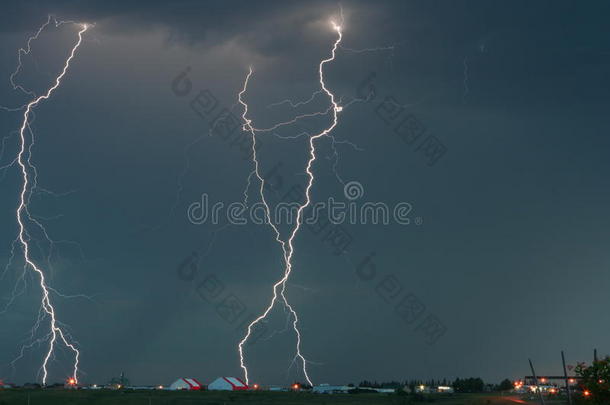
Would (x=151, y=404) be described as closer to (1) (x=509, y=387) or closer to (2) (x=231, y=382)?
(2) (x=231, y=382)

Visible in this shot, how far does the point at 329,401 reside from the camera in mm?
64125

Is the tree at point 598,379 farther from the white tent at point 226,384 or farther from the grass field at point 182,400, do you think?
the white tent at point 226,384

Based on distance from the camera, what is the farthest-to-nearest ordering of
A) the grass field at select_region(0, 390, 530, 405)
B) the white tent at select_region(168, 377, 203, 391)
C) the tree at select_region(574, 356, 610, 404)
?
the white tent at select_region(168, 377, 203, 391) < the grass field at select_region(0, 390, 530, 405) < the tree at select_region(574, 356, 610, 404)

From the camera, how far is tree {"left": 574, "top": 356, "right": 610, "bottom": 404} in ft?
132

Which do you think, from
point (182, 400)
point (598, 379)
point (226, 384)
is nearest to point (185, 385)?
point (226, 384)

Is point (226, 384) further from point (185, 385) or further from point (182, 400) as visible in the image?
point (182, 400)

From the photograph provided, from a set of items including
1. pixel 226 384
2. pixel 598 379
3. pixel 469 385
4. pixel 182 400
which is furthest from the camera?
pixel 469 385

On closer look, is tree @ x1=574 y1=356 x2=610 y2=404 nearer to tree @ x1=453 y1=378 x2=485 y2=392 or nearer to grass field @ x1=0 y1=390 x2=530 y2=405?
grass field @ x1=0 y1=390 x2=530 y2=405

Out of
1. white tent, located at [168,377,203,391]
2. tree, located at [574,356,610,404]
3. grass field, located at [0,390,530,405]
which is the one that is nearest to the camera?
tree, located at [574,356,610,404]

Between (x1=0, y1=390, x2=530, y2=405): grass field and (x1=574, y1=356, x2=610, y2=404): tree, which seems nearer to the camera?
(x1=574, y1=356, x2=610, y2=404): tree

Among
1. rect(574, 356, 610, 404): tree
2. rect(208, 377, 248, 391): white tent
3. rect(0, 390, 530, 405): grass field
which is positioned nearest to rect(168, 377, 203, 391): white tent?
rect(208, 377, 248, 391): white tent

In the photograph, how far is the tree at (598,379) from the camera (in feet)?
132

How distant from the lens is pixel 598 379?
4044cm

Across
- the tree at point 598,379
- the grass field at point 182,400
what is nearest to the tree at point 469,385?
the grass field at point 182,400
